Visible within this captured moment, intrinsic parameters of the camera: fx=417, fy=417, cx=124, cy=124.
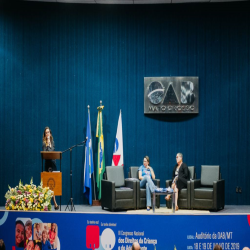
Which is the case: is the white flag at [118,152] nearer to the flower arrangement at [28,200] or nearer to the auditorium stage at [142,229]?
the flower arrangement at [28,200]

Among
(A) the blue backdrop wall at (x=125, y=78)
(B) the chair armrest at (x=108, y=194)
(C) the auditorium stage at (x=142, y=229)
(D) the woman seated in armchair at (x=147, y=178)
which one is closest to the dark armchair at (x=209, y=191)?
(A) the blue backdrop wall at (x=125, y=78)

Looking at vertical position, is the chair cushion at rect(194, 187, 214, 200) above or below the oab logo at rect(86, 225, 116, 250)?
below

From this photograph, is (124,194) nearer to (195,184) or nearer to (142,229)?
(195,184)

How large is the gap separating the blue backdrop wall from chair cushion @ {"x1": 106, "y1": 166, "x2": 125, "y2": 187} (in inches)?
23.9

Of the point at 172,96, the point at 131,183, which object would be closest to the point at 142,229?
the point at 131,183

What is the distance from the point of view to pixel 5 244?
11.7 ft

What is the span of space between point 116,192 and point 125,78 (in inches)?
103

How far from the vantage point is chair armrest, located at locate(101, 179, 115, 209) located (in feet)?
26.7

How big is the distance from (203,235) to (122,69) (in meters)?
6.34

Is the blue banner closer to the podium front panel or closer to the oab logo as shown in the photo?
the oab logo

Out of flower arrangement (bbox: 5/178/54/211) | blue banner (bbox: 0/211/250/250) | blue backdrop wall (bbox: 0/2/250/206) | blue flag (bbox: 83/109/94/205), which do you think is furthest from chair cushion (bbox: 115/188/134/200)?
blue banner (bbox: 0/211/250/250)

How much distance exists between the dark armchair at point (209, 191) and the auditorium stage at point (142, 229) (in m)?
4.92

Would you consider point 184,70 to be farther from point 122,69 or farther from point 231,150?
point 231,150

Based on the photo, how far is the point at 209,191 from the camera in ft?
26.9
